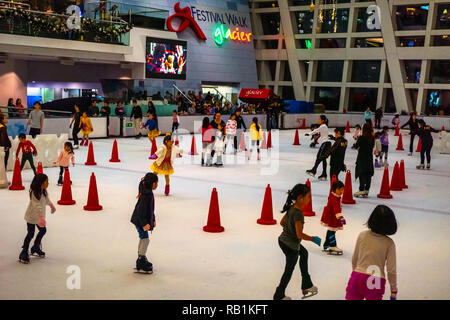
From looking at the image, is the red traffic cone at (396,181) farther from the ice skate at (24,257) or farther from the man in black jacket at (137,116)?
the man in black jacket at (137,116)


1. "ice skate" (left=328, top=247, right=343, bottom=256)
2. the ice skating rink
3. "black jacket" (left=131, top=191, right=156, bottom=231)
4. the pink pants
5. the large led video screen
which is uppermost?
the large led video screen

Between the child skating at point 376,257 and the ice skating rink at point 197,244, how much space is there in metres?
1.51

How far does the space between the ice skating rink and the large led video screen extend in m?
17.9

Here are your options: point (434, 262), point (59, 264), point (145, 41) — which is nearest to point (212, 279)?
point (59, 264)

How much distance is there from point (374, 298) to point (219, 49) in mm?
37416

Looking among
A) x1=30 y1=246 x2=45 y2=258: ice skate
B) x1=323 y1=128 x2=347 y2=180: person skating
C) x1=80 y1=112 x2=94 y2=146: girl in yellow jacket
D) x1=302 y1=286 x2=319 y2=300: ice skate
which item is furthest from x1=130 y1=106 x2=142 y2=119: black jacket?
x1=302 y1=286 x2=319 y2=300: ice skate

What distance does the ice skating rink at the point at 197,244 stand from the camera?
679 cm

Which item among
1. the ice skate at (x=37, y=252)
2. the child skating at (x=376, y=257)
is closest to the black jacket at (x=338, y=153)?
the ice skate at (x=37, y=252)

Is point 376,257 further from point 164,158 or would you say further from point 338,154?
point 338,154

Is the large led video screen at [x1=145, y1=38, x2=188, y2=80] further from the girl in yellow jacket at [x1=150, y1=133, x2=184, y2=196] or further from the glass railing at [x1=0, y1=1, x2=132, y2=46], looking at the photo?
the girl in yellow jacket at [x1=150, y1=133, x2=184, y2=196]

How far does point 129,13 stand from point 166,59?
12.1 feet

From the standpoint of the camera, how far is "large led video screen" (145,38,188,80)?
108 ft

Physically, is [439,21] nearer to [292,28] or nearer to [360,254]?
[292,28]

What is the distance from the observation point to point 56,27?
1045 inches
